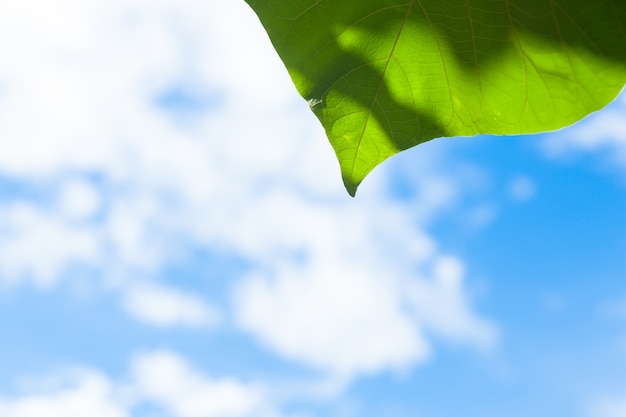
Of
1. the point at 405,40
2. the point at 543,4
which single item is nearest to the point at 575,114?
the point at 543,4

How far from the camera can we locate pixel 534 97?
113 cm

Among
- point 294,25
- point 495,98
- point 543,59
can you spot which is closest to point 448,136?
point 495,98

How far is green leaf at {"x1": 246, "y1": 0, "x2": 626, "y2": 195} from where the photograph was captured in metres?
1.11

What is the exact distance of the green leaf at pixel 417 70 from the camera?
3.66 feet

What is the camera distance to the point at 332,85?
3.96ft

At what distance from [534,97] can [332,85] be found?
338mm

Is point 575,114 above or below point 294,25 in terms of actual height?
below

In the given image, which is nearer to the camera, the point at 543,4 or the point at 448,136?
the point at 543,4

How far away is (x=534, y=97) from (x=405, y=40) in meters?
0.24

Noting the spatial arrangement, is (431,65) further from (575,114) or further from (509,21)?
(575,114)

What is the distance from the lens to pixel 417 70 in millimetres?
1206

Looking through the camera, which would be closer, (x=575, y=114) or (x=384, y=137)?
(x=575, y=114)

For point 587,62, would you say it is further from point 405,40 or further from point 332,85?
point 332,85

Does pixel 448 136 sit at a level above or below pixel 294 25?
below
